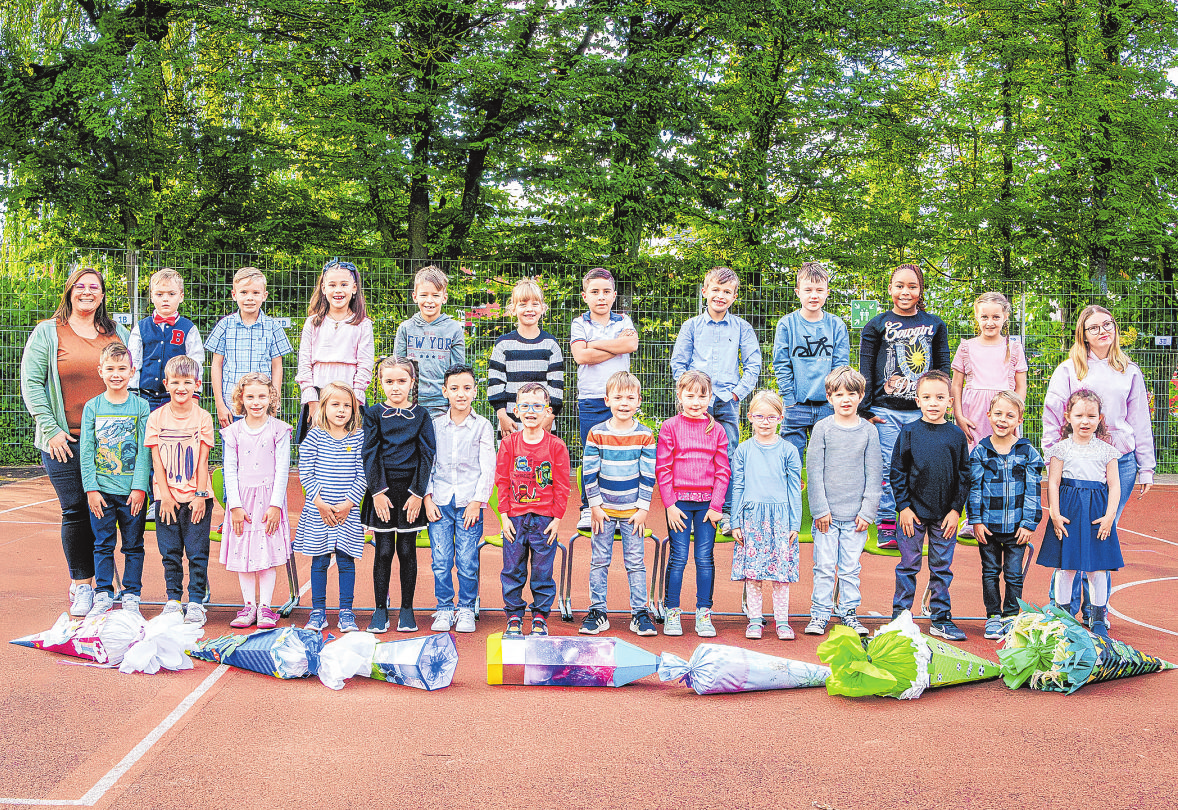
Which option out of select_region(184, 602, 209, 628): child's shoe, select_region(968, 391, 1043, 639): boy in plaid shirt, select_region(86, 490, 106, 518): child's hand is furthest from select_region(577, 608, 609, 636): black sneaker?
select_region(86, 490, 106, 518): child's hand

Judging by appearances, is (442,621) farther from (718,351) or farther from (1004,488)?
(1004,488)

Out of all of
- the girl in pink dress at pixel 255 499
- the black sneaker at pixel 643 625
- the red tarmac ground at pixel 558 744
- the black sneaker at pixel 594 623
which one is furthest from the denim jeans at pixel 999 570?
the girl in pink dress at pixel 255 499

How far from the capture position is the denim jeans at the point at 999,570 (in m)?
4.98

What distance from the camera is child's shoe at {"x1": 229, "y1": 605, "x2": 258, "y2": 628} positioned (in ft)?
15.5

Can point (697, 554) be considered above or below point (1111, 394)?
below

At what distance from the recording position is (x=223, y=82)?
38.5 feet

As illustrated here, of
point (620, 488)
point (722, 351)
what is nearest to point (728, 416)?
point (722, 351)

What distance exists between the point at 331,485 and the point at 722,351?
94.8 inches

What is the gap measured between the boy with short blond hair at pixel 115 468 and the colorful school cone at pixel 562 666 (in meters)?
2.09

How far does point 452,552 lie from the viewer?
16.1 ft

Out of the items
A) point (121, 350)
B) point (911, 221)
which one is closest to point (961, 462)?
point (121, 350)

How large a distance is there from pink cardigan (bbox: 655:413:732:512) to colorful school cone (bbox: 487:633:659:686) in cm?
106

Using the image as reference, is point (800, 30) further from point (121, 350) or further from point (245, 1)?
point (121, 350)

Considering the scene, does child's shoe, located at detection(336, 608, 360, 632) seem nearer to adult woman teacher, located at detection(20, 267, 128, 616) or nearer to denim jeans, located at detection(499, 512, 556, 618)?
denim jeans, located at detection(499, 512, 556, 618)
